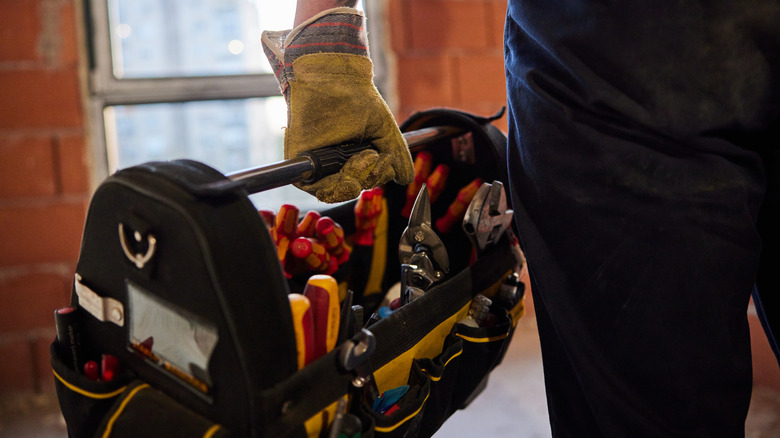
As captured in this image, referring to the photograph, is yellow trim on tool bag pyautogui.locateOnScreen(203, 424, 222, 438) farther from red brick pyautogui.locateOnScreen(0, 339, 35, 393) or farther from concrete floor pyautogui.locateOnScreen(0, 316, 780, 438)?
red brick pyautogui.locateOnScreen(0, 339, 35, 393)

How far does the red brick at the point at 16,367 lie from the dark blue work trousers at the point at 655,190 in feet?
4.61

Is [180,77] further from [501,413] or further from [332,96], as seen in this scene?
[501,413]

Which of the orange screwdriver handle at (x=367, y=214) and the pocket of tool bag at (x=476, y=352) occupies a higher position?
the orange screwdriver handle at (x=367, y=214)

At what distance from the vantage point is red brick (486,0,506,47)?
172cm

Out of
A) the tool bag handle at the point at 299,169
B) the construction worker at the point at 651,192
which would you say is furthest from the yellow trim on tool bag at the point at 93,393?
the construction worker at the point at 651,192

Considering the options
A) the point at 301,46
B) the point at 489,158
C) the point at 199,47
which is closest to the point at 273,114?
the point at 199,47

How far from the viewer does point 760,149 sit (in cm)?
58

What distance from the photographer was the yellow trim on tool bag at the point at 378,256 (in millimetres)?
978

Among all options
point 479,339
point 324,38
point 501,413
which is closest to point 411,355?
point 479,339

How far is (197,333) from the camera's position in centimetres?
51

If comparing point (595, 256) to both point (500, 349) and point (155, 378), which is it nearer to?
point (500, 349)

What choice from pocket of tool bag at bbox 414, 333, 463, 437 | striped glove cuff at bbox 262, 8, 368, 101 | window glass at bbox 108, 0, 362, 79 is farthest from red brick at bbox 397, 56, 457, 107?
pocket of tool bag at bbox 414, 333, 463, 437

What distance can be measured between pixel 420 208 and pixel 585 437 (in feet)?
1.24

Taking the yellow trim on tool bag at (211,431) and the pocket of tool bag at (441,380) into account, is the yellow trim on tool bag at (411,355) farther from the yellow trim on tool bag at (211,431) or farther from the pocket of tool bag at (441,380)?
the yellow trim on tool bag at (211,431)
